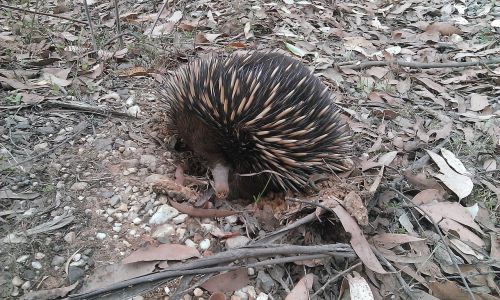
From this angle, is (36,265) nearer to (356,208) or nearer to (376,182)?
(356,208)

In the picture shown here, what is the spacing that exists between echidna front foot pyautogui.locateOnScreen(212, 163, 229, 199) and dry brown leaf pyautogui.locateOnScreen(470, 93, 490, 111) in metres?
1.95

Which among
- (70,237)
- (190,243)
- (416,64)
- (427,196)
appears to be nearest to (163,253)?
(190,243)

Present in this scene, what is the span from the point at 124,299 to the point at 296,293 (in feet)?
2.19

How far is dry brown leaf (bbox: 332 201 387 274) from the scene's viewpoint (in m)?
2.03

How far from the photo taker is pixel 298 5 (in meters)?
4.56

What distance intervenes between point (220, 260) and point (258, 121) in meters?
0.82

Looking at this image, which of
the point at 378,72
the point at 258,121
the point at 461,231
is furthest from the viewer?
the point at 378,72

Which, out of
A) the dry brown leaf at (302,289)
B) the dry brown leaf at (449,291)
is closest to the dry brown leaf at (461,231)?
the dry brown leaf at (449,291)

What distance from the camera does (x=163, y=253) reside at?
1.98 metres

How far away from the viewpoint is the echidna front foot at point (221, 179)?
7.89ft

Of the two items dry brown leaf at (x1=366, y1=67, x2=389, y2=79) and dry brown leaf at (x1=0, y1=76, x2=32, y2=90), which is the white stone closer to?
dry brown leaf at (x1=0, y1=76, x2=32, y2=90)

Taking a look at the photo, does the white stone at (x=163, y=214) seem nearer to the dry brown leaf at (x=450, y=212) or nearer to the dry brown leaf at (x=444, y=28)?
the dry brown leaf at (x=450, y=212)

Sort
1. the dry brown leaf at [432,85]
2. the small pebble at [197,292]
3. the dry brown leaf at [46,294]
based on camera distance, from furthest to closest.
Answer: the dry brown leaf at [432,85] → the small pebble at [197,292] → the dry brown leaf at [46,294]

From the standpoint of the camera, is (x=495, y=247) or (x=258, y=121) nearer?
(x=495, y=247)
